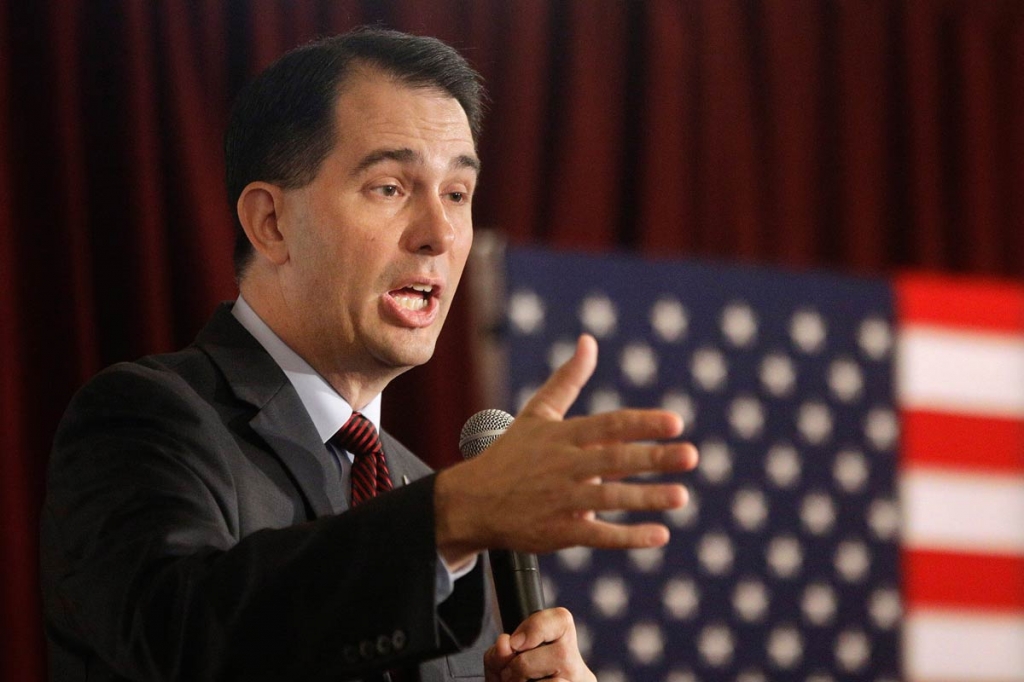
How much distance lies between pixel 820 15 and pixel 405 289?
294 centimetres

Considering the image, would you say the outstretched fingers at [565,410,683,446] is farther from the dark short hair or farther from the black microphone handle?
the dark short hair

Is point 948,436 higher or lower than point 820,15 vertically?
Answer: lower

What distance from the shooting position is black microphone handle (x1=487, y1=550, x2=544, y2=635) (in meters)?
1.71

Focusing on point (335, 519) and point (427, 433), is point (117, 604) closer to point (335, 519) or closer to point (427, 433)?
point (335, 519)

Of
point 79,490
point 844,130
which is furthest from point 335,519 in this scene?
point 844,130

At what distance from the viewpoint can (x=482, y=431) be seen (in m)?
1.89

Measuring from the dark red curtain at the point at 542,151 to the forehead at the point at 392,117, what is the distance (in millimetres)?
1589

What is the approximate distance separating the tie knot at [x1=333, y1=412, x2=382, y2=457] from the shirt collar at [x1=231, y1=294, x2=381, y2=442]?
12 mm

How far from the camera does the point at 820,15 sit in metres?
4.37

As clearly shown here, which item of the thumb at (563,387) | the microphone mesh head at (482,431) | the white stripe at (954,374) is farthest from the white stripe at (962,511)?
the thumb at (563,387)

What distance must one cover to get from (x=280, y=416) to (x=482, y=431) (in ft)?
1.06

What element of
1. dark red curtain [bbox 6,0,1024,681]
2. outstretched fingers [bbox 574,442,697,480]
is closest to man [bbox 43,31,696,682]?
outstretched fingers [bbox 574,442,697,480]

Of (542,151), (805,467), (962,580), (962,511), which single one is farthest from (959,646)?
(542,151)

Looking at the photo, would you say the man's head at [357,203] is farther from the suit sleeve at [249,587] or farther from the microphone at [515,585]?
the suit sleeve at [249,587]
